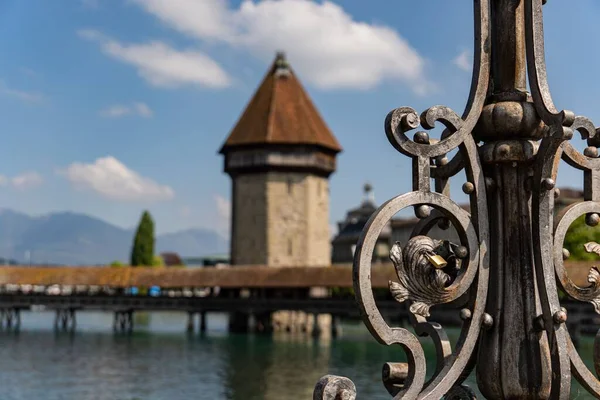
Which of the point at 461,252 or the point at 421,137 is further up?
the point at 421,137

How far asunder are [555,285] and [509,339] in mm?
289

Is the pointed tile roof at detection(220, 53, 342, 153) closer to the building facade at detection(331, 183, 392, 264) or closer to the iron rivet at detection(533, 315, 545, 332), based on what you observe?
the building facade at detection(331, 183, 392, 264)

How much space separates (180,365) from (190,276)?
1547 centimetres

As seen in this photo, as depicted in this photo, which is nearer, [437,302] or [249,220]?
[437,302]

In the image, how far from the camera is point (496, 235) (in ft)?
10.6

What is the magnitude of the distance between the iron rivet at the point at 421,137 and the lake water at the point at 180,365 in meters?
10.3

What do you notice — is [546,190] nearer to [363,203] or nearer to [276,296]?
[276,296]

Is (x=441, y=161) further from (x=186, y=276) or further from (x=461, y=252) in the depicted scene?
(x=186, y=276)

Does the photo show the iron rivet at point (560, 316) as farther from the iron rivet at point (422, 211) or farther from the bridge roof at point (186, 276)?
the bridge roof at point (186, 276)

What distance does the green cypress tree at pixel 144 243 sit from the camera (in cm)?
6639

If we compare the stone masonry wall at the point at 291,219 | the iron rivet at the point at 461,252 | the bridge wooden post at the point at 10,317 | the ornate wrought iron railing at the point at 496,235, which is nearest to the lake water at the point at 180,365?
the bridge wooden post at the point at 10,317

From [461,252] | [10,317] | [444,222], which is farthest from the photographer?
[10,317]

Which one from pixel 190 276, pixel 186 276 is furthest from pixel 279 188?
pixel 186 276

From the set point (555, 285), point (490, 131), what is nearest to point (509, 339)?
point (555, 285)
